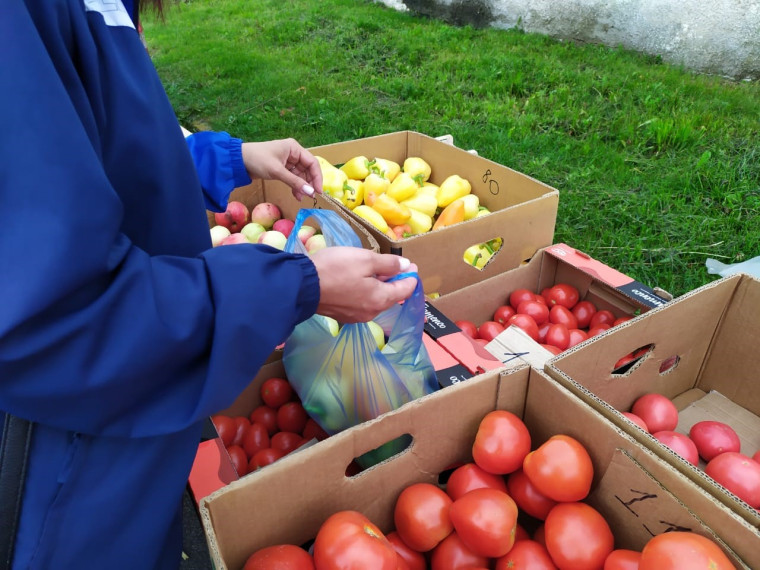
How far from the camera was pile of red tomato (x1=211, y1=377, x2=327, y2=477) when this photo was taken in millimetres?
1558

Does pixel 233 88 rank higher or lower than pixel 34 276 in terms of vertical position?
lower

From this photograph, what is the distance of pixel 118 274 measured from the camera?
28.2 inches

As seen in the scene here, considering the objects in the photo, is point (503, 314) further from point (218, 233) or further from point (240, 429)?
point (218, 233)

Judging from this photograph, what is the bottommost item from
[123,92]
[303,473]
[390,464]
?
[390,464]

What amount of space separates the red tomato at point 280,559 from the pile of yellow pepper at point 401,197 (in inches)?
55.1

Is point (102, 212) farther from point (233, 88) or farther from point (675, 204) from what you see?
point (233, 88)

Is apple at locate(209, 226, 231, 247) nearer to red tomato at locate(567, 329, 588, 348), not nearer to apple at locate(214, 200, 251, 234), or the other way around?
apple at locate(214, 200, 251, 234)

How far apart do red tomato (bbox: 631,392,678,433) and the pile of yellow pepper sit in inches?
32.8

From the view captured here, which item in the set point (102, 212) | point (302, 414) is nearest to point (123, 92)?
point (102, 212)

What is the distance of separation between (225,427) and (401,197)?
1.32 metres

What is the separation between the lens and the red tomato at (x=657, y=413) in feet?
5.07

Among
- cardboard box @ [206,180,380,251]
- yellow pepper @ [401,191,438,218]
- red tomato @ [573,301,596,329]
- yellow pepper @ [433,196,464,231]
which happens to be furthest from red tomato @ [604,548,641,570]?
yellow pepper @ [401,191,438,218]

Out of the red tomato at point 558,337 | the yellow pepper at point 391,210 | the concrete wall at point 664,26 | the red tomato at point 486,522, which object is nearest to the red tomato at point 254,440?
the red tomato at point 486,522

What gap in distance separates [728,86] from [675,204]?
7.03ft
